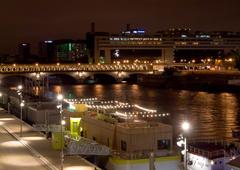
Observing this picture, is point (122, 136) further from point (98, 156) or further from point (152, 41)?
point (152, 41)

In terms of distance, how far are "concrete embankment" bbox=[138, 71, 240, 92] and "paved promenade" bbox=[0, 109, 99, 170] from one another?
3833 cm

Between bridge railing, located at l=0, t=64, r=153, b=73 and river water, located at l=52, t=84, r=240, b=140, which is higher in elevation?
bridge railing, located at l=0, t=64, r=153, b=73

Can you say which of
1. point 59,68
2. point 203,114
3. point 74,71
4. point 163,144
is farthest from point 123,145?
point 59,68

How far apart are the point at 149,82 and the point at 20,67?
19.5 meters

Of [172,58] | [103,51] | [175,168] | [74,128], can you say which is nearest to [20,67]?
[103,51]

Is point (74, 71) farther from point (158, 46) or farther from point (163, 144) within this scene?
point (163, 144)

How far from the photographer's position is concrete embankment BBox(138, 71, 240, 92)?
5851 centimetres

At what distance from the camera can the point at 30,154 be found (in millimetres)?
15875

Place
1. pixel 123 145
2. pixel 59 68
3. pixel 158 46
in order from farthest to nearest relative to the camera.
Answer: pixel 158 46 < pixel 59 68 < pixel 123 145

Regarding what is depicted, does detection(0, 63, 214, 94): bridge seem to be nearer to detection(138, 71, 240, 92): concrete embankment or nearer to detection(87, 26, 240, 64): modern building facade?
detection(138, 71, 240, 92): concrete embankment

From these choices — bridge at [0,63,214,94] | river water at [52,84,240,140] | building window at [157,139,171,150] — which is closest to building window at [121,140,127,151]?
building window at [157,139,171,150]

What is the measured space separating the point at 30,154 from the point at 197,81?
50.8 metres

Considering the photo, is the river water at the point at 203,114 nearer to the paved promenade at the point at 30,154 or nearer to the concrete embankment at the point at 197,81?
the paved promenade at the point at 30,154

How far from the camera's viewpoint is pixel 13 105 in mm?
31641
